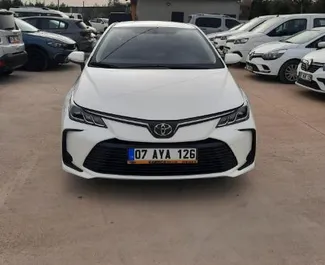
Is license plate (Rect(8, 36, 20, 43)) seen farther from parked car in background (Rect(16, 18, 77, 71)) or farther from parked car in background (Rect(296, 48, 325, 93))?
parked car in background (Rect(296, 48, 325, 93))

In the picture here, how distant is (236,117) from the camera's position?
4.19 meters

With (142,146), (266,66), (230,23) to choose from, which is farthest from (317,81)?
(230,23)

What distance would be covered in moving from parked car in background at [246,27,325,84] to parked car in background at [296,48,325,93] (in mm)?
1880

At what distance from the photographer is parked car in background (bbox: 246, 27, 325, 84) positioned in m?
11.3

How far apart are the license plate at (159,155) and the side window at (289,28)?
11090 mm

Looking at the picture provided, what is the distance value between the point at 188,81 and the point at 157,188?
1.07 meters

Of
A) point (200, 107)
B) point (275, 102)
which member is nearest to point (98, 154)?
point (200, 107)

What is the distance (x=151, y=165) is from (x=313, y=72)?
590cm

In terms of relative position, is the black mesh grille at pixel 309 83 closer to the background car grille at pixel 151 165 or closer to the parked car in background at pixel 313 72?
the parked car in background at pixel 313 72

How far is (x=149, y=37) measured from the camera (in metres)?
5.67

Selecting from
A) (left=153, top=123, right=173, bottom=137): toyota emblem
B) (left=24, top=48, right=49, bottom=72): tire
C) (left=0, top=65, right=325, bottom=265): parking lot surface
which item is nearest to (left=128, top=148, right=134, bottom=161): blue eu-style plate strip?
(left=153, top=123, right=173, bottom=137): toyota emblem

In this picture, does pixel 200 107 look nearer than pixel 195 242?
No

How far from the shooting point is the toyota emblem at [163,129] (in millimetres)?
3914

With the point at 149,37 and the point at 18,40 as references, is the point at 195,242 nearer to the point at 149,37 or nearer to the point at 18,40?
the point at 149,37
